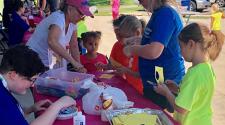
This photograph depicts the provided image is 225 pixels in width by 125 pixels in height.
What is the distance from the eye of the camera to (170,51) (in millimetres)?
2701

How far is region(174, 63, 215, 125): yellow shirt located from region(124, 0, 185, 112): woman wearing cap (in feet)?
1.07

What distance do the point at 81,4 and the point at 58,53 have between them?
1.30 ft

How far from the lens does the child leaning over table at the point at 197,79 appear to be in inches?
83.0

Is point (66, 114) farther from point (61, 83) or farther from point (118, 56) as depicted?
point (118, 56)

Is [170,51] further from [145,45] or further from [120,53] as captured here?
[120,53]

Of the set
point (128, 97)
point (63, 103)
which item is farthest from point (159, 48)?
point (63, 103)

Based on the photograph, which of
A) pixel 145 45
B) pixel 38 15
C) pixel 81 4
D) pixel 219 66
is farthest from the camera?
pixel 38 15

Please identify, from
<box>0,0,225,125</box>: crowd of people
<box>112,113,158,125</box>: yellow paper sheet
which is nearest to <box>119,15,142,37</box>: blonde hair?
<box>0,0,225,125</box>: crowd of people

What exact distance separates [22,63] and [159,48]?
0.97 meters

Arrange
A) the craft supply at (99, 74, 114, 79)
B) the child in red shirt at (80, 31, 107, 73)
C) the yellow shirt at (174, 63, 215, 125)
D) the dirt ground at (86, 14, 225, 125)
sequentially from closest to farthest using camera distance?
the yellow shirt at (174, 63, 215, 125), the craft supply at (99, 74, 114, 79), the child in red shirt at (80, 31, 107, 73), the dirt ground at (86, 14, 225, 125)

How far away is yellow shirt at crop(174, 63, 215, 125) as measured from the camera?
210 cm

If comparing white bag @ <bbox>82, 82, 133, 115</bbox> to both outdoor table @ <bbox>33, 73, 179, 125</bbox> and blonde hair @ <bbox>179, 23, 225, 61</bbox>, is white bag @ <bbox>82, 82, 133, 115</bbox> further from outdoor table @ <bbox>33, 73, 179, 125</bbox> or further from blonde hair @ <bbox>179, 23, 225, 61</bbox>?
blonde hair @ <bbox>179, 23, 225, 61</bbox>

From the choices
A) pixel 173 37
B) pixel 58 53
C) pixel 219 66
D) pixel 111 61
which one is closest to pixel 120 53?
pixel 111 61

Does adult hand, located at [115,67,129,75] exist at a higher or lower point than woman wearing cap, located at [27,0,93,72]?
lower
